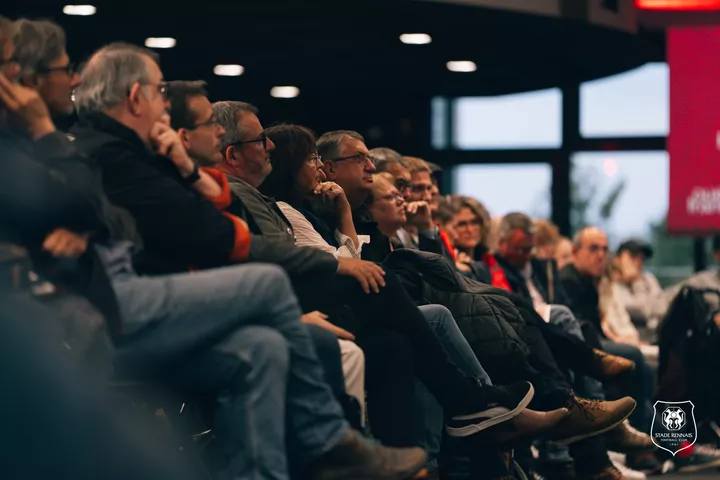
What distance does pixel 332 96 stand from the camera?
12.1 meters

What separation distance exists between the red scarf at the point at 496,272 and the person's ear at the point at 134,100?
3.42 m

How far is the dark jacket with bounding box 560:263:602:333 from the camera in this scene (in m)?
7.23

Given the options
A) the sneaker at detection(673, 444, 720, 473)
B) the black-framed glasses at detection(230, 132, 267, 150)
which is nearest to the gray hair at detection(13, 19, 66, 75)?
the black-framed glasses at detection(230, 132, 267, 150)

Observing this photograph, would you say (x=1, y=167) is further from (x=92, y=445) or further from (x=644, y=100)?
(x=644, y=100)

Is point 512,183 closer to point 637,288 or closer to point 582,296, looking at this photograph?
point 637,288

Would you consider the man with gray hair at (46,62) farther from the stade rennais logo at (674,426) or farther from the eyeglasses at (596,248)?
the eyeglasses at (596,248)

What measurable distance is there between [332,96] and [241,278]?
9.27 metres

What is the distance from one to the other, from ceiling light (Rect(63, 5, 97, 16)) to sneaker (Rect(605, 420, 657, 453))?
427 cm

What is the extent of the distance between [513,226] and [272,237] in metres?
3.14

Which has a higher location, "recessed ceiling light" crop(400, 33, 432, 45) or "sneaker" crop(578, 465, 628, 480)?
"recessed ceiling light" crop(400, 33, 432, 45)

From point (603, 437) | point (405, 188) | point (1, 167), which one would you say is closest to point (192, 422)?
point (1, 167)

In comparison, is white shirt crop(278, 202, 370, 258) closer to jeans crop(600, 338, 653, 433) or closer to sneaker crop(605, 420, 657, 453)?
sneaker crop(605, 420, 657, 453)

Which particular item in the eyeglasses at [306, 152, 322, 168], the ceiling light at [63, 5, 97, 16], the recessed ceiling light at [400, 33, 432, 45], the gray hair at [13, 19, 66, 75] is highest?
the ceiling light at [63, 5, 97, 16]

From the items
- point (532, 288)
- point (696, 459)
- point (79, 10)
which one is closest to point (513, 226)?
point (532, 288)
